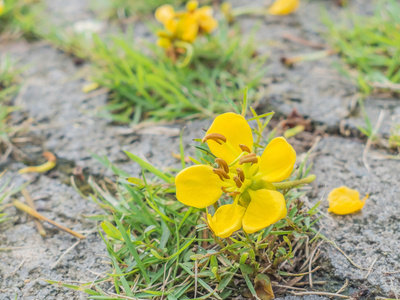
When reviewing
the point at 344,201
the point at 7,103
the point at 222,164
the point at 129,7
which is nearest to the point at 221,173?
the point at 222,164

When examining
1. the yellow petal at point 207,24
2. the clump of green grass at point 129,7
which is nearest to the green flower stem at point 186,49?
the yellow petal at point 207,24

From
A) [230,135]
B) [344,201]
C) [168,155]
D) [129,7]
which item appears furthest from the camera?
[129,7]

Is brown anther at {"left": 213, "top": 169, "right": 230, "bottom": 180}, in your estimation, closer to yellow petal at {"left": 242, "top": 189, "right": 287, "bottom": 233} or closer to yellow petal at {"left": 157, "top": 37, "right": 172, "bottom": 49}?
yellow petal at {"left": 242, "top": 189, "right": 287, "bottom": 233}

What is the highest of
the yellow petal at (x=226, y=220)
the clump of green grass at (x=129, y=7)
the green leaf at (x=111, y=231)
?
the clump of green grass at (x=129, y=7)

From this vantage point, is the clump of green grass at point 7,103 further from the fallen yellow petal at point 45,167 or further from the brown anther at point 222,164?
the brown anther at point 222,164

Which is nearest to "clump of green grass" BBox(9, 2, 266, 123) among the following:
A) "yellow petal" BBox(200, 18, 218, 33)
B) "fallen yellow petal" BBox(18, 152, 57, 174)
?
"yellow petal" BBox(200, 18, 218, 33)

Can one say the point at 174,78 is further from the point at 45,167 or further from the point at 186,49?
the point at 45,167

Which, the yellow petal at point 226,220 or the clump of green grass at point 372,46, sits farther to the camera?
the clump of green grass at point 372,46

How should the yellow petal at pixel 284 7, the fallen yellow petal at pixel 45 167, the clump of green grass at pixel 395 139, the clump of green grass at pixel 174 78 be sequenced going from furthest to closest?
1. the yellow petal at pixel 284 7
2. the clump of green grass at pixel 174 78
3. the fallen yellow petal at pixel 45 167
4. the clump of green grass at pixel 395 139
